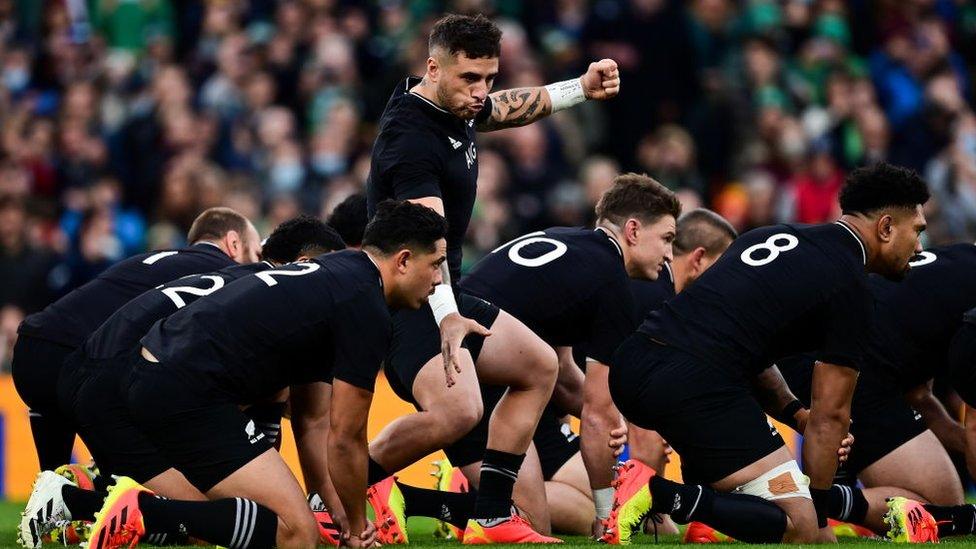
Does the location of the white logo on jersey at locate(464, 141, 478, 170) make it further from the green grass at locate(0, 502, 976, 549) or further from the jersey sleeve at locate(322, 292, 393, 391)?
the green grass at locate(0, 502, 976, 549)

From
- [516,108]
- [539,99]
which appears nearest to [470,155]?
[516,108]

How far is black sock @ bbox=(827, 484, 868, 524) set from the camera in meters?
8.94

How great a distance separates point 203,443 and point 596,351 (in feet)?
7.57

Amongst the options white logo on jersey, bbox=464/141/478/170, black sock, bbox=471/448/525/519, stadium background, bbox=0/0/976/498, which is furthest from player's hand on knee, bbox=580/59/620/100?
stadium background, bbox=0/0/976/498

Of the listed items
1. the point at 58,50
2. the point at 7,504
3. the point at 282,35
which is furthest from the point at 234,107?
the point at 7,504

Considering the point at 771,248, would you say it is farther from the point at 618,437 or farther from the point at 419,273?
the point at 419,273

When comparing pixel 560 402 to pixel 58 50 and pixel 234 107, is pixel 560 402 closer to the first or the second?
pixel 234 107

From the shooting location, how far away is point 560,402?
32.7ft

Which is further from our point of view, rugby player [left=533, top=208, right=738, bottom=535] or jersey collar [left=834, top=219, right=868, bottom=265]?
rugby player [left=533, top=208, right=738, bottom=535]

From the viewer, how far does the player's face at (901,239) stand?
326 inches

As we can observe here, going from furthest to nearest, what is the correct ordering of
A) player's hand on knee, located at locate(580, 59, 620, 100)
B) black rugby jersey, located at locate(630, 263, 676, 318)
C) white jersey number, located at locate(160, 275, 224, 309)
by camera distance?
black rugby jersey, located at locate(630, 263, 676, 318)
player's hand on knee, located at locate(580, 59, 620, 100)
white jersey number, located at locate(160, 275, 224, 309)

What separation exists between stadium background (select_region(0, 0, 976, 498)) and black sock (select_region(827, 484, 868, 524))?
5.77m

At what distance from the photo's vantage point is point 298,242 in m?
8.79

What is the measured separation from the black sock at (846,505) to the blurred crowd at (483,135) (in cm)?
579
